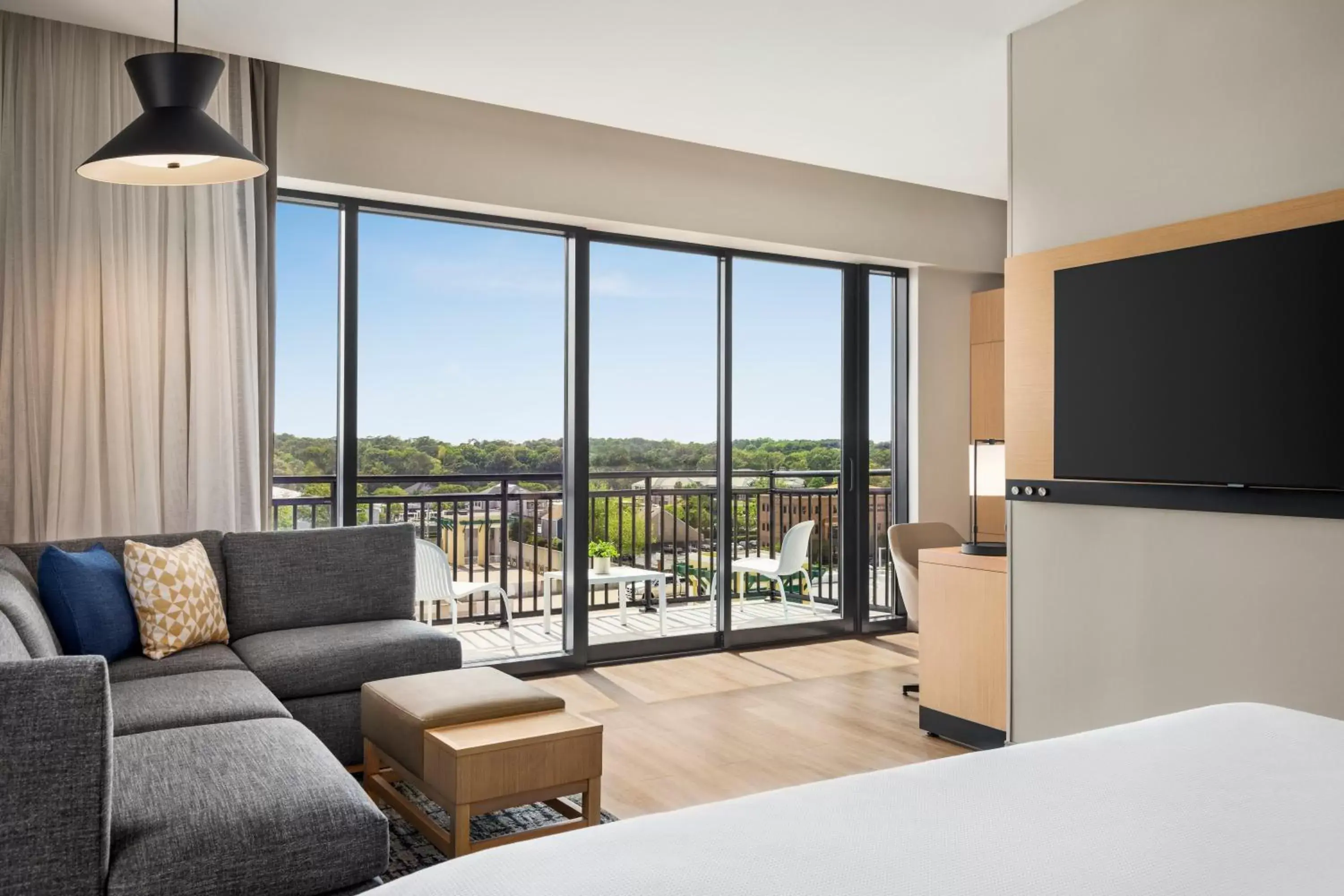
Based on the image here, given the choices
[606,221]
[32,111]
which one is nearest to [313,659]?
[32,111]

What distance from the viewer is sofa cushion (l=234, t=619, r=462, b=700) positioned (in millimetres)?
3244

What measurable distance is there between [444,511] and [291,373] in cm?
113

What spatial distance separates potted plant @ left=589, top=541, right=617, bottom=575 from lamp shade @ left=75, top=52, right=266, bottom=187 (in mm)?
2939

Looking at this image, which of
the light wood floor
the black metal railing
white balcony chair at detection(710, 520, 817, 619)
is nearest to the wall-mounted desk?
the light wood floor

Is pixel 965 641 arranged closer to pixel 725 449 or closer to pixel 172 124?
pixel 725 449

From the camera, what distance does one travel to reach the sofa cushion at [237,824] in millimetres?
1821

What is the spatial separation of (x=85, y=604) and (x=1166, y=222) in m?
3.68

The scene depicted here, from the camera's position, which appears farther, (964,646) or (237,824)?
(964,646)

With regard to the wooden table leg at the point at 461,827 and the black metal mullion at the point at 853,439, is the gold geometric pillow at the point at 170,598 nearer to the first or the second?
the wooden table leg at the point at 461,827

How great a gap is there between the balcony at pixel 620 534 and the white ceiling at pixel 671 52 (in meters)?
1.91

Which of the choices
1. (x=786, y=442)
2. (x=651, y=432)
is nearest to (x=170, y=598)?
(x=651, y=432)

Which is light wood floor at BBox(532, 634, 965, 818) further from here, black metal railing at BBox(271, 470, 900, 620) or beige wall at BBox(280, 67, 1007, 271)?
beige wall at BBox(280, 67, 1007, 271)

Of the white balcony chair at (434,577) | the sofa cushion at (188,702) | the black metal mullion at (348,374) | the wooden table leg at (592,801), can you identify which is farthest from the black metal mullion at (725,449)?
the sofa cushion at (188,702)

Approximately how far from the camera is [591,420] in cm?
527
